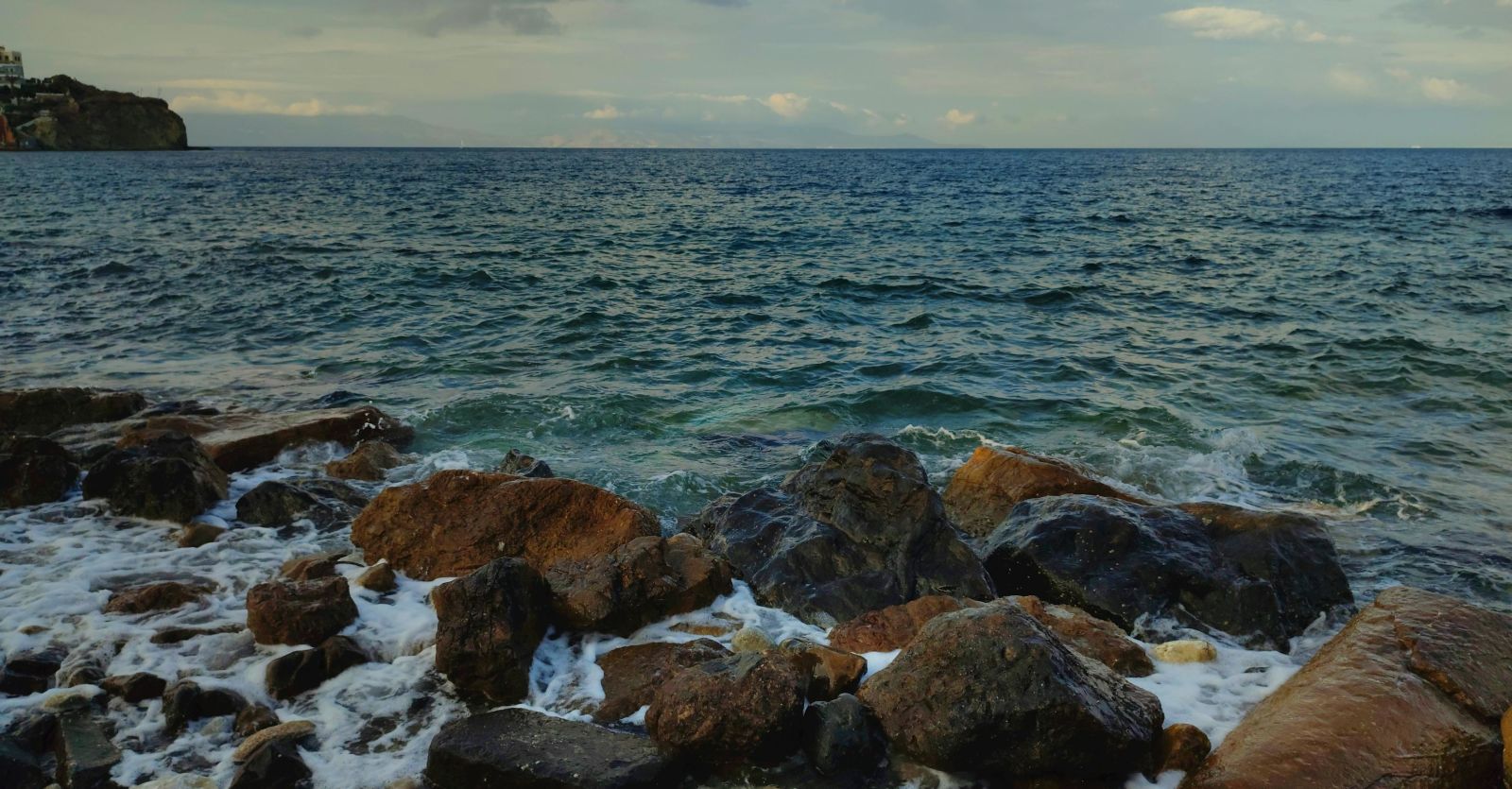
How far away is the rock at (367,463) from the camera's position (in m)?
9.67

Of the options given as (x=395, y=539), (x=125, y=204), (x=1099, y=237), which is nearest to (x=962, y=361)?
(x=395, y=539)

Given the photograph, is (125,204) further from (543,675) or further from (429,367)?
(543,675)

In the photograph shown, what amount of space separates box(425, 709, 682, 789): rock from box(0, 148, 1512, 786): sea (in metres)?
0.36

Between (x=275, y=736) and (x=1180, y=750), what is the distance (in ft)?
15.4

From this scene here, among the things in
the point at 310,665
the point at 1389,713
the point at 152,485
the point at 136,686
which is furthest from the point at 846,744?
the point at 152,485

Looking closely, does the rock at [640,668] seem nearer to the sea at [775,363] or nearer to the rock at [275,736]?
the sea at [775,363]

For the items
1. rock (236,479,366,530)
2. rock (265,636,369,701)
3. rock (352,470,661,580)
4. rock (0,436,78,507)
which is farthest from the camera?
rock (0,436,78,507)

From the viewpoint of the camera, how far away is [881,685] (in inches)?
195

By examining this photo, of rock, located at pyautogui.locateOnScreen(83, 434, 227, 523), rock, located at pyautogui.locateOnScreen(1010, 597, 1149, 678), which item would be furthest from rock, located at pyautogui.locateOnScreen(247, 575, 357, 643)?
rock, located at pyautogui.locateOnScreen(1010, 597, 1149, 678)

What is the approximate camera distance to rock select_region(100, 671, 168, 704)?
519 centimetres

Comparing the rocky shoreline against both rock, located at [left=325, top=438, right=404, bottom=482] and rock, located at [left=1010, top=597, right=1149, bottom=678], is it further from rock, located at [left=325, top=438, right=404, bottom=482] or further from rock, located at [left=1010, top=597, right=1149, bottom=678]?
rock, located at [left=325, top=438, right=404, bottom=482]

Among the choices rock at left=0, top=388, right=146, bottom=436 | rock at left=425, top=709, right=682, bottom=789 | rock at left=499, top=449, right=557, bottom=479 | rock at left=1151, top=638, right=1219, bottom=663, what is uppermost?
rock at left=0, top=388, right=146, bottom=436

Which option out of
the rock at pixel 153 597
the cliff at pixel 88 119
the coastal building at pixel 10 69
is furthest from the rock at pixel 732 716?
the coastal building at pixel 10 69

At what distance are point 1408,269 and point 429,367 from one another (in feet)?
79.5
